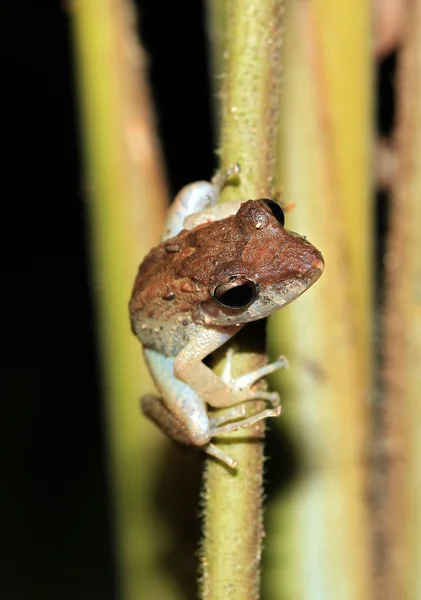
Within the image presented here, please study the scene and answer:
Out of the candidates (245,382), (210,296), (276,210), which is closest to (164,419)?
(210,296)

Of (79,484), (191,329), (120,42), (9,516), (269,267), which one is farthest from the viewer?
(79,484)

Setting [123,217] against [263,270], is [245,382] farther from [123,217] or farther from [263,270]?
[123,217]

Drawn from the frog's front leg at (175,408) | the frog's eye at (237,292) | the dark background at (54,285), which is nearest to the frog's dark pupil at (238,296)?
the frog's eye at (237,292)

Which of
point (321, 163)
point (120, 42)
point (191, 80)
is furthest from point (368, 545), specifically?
point (191, 80)

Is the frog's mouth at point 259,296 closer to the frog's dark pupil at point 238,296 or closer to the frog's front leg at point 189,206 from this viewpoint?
the frog's dark pupil at point 238,296

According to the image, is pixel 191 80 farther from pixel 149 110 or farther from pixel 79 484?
pixel 79 484

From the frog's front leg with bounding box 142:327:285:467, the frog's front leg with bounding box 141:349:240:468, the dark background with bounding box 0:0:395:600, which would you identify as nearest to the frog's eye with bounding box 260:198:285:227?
the frog's front leg with bounding box 142:327:285:467

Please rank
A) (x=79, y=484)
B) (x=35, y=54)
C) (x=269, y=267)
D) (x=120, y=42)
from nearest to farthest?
1. (x=269, y=267)
2. (x=120, y=42)
3. (x=79, y=484)
4. (x=35, y=54)

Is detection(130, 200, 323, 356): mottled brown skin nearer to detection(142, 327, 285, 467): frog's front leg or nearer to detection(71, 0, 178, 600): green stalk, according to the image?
detection(142, 327, 285, 467): frog's front leg
